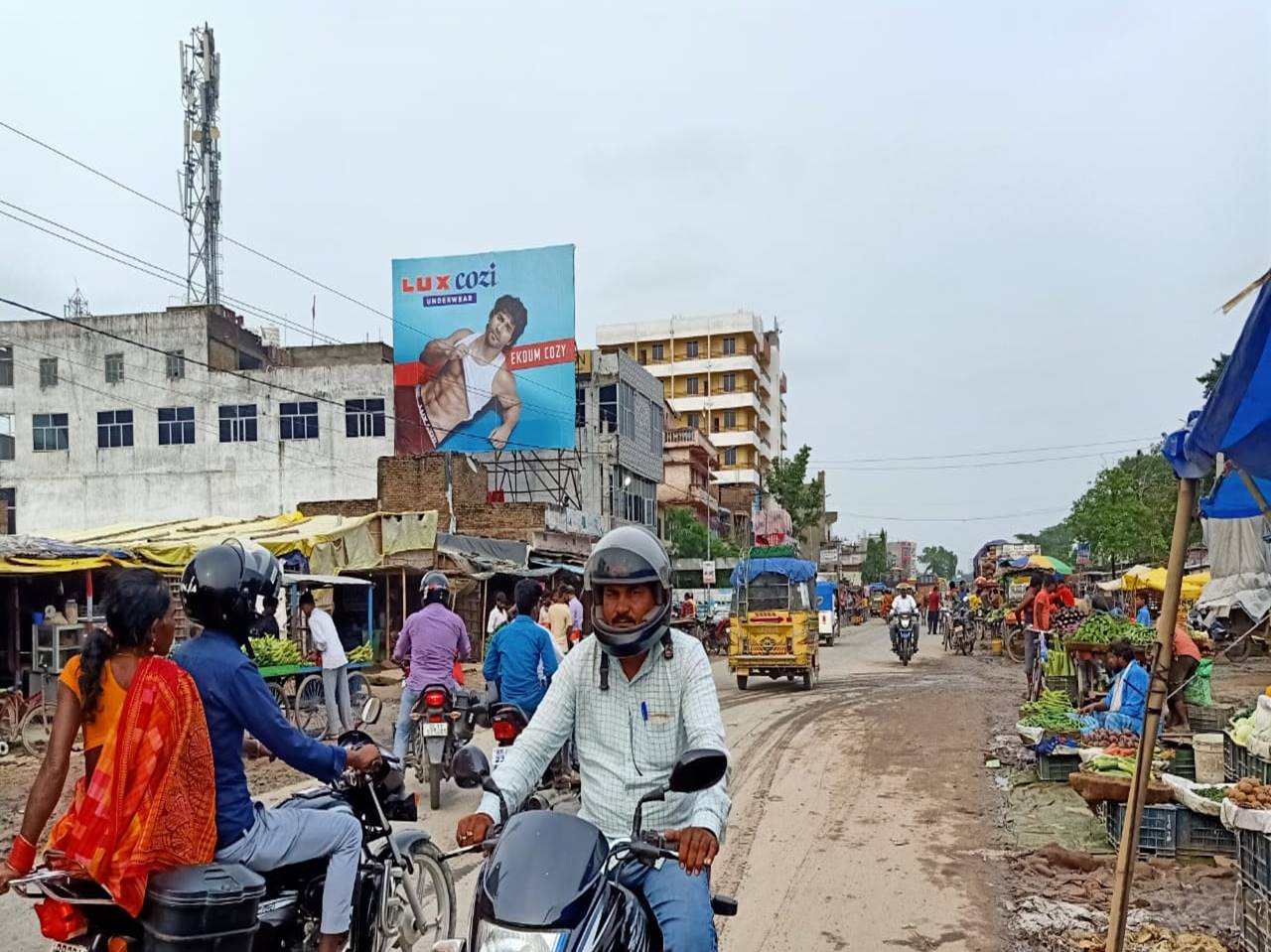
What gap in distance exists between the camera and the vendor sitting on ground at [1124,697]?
9.63 m

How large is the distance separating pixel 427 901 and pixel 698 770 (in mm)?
3151

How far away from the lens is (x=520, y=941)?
235 cm

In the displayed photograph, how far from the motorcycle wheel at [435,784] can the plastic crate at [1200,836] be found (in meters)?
5.81

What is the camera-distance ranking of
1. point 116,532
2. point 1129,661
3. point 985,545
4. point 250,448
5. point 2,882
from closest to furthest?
point 2,882
point 1129,661
point 116,532
point 250,448
point 985,545

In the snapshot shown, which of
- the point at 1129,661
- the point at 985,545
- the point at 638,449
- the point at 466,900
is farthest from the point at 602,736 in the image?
the point at 985,545

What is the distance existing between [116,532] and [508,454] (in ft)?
52.3

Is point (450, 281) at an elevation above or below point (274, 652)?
above

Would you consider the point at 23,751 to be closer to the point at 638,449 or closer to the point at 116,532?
the point at 116,532

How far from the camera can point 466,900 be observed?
6.20 metres

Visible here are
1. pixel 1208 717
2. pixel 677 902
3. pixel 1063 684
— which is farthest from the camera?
pixel 1063 684

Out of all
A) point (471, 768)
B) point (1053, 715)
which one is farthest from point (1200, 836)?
point (471, 768)

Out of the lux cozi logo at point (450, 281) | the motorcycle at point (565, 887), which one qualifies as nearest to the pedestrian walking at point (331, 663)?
the motorcycle at point (565, 887)

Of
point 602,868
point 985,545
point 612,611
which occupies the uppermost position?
point 612,611

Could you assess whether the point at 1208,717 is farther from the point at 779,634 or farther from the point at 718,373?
the point at 718,373
